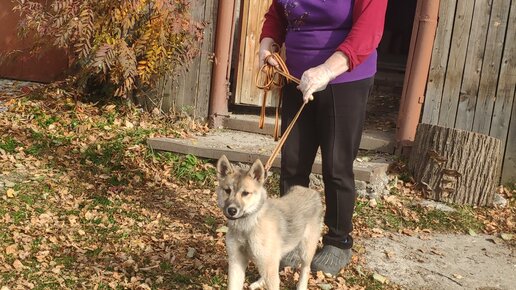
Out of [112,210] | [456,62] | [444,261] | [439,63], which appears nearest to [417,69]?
[439,63]

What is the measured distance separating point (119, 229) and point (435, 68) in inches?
156

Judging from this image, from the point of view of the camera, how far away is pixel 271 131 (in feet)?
23.3

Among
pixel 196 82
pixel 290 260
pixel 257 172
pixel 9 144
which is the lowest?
pixel 290 260

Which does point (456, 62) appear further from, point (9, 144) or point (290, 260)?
point (9, 144)

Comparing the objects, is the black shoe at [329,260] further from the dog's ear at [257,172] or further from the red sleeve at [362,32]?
the red sleeve at [362,32]

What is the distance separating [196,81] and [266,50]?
10.9ft

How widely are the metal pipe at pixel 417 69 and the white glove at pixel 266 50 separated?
121 inches

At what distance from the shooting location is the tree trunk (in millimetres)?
6109

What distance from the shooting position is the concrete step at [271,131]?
272 inches

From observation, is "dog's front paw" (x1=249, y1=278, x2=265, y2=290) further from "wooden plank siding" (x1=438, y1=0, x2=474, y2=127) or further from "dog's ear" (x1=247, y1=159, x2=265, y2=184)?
"wooden plank siding" (x1=438, y1=0, x2=474, y2=127)

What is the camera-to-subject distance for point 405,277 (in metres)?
4.57

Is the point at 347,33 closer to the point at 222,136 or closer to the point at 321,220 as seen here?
the point at 321,220

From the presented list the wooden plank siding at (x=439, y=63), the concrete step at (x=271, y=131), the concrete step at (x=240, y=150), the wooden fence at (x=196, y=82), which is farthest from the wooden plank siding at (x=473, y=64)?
the wooden fence at (x=196, y=82)

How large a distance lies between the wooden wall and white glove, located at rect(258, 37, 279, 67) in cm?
324
